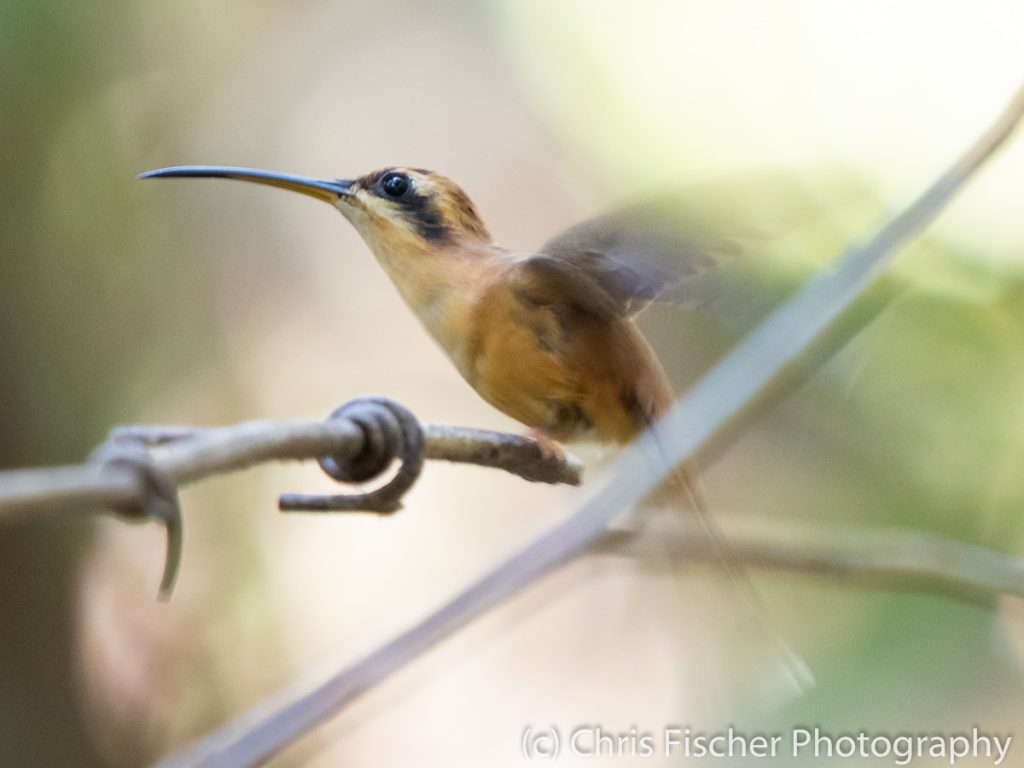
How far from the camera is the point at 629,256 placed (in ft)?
4.58

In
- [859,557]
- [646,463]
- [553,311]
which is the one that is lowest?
[859,557]

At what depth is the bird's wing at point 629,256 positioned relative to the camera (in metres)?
1.35

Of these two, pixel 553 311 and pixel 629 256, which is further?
pixel 553 311

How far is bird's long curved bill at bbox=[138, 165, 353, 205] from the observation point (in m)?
1.61

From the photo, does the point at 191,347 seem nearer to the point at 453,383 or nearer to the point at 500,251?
the point at 453,383

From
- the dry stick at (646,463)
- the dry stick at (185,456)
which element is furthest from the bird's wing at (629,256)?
the dry stick at (185,456)

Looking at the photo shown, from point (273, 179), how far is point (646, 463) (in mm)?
740

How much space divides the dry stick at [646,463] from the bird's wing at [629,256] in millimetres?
126

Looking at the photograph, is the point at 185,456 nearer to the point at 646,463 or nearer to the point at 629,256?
the point at 646,463

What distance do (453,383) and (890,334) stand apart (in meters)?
1.08

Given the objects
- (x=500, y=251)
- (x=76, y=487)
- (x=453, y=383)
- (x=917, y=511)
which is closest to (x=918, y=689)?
(x=917, y=511)

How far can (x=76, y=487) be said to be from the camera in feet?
1.59

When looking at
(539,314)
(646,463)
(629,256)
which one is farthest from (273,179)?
(646,463)

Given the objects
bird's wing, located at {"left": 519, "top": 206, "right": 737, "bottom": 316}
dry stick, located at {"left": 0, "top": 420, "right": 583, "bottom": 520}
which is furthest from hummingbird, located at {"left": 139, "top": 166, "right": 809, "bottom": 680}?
dry stick, located at {"left": 0, "top": 420, "right": 583, "bottom": 520}
